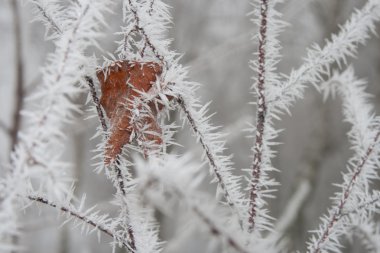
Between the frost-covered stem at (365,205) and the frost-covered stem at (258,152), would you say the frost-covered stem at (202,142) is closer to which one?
the frost-covered stem at (258,152)

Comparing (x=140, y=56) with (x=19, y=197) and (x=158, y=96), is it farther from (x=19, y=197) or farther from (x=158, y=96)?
(x=19, y=197)

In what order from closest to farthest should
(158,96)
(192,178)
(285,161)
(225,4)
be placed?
(192,178), (158,96), (225,4), (285,161)

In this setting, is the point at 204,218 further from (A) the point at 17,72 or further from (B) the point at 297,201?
(B) the point at 297,201

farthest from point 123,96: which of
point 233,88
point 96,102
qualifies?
point 233,88

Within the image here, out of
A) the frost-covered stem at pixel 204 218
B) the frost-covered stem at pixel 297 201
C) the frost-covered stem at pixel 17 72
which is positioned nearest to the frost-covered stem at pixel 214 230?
the frost-covered stem at pixel 204 218

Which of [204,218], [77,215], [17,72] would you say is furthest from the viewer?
[17,72]

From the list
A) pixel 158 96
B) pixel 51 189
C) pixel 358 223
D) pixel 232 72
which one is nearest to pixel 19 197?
pixel 51 189
